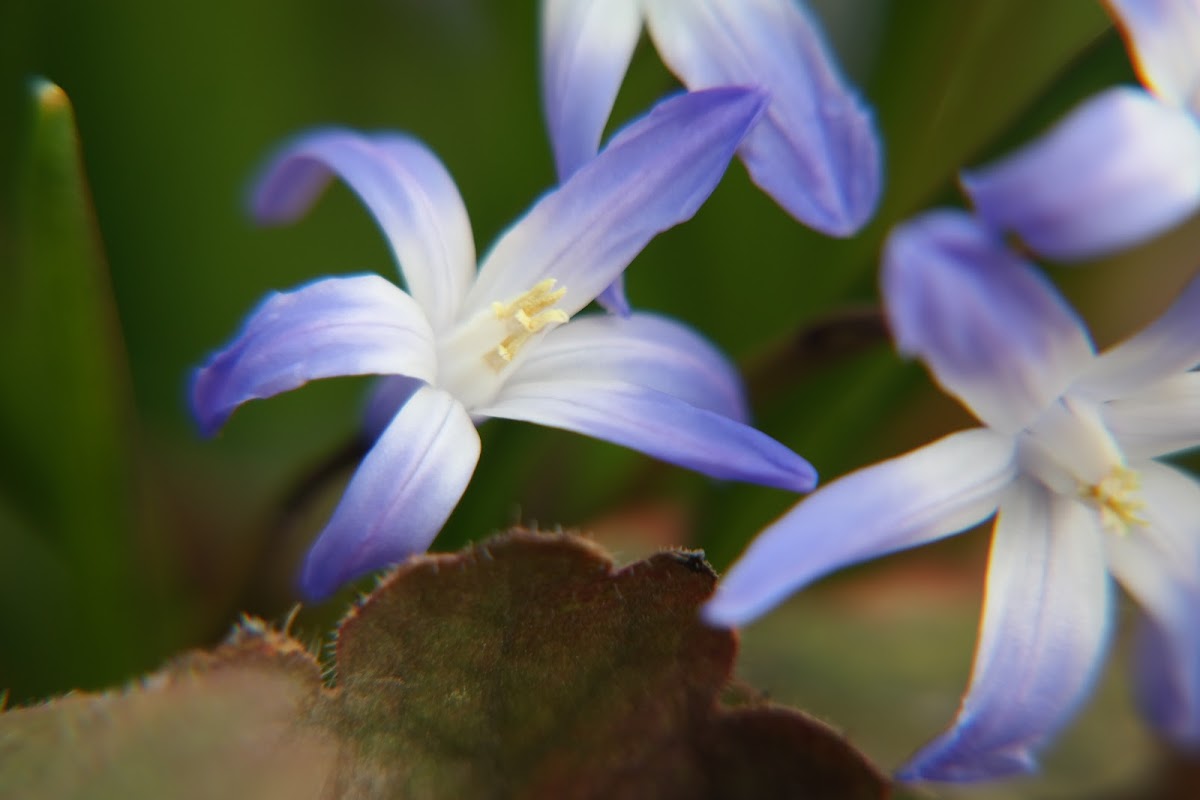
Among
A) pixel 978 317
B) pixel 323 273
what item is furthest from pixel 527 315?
pixel 323 273

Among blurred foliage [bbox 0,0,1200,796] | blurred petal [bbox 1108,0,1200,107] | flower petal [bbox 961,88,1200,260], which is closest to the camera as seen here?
flower petal [bbox 961,88,1200,260]

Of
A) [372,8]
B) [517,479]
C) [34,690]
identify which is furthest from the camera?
[372,8]

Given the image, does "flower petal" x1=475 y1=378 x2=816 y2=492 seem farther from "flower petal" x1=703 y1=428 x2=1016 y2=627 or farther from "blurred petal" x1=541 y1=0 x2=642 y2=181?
"blurred petal" x1=541 y1=0 x2=642 y2=181

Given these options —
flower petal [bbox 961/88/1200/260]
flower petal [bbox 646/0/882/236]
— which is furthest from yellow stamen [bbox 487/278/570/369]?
flower petal [bbox 961/88/1200/260]

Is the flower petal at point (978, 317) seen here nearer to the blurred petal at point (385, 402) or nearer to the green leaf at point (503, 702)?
the green leaf at point (503, 702)

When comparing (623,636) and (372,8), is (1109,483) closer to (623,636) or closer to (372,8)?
(623,636)

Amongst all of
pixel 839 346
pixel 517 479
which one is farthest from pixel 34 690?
pixel 839 346
